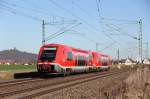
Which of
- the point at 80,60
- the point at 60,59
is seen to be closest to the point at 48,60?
the point at 60,59

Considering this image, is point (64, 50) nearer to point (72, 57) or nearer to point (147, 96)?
point (72, 57)

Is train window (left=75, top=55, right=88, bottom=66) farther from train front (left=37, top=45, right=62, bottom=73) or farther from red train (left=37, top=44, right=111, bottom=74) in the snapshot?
train front (left=37, top=45, right=62, bottom=73)

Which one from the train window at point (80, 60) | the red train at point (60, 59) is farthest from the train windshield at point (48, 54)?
the train window at point (80, 60)

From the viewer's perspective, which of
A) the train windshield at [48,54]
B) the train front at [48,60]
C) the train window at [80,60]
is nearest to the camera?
the train front at [48,60]

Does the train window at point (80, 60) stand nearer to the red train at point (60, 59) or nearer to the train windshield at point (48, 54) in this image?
the red train at point (60, 59)

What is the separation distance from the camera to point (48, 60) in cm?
3450

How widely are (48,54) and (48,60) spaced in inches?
32.1

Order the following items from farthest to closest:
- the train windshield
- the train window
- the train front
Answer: the train window → the train windshield → the train front

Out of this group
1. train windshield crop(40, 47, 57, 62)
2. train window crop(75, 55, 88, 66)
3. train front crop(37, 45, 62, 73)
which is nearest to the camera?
train front crop(37, 45, 62, 73)

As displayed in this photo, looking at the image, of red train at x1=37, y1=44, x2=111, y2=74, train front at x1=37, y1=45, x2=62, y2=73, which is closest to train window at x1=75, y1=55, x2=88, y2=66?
red train at x1=37, y1=44, x2=111, y2=74

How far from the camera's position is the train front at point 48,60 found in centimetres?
3406

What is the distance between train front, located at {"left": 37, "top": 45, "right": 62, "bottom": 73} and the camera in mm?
34062

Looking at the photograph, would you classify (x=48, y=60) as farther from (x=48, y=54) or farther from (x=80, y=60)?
(x=80, y=60)

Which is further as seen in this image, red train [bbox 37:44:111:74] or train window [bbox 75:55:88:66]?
train window [bbox 75:55:88:66]
